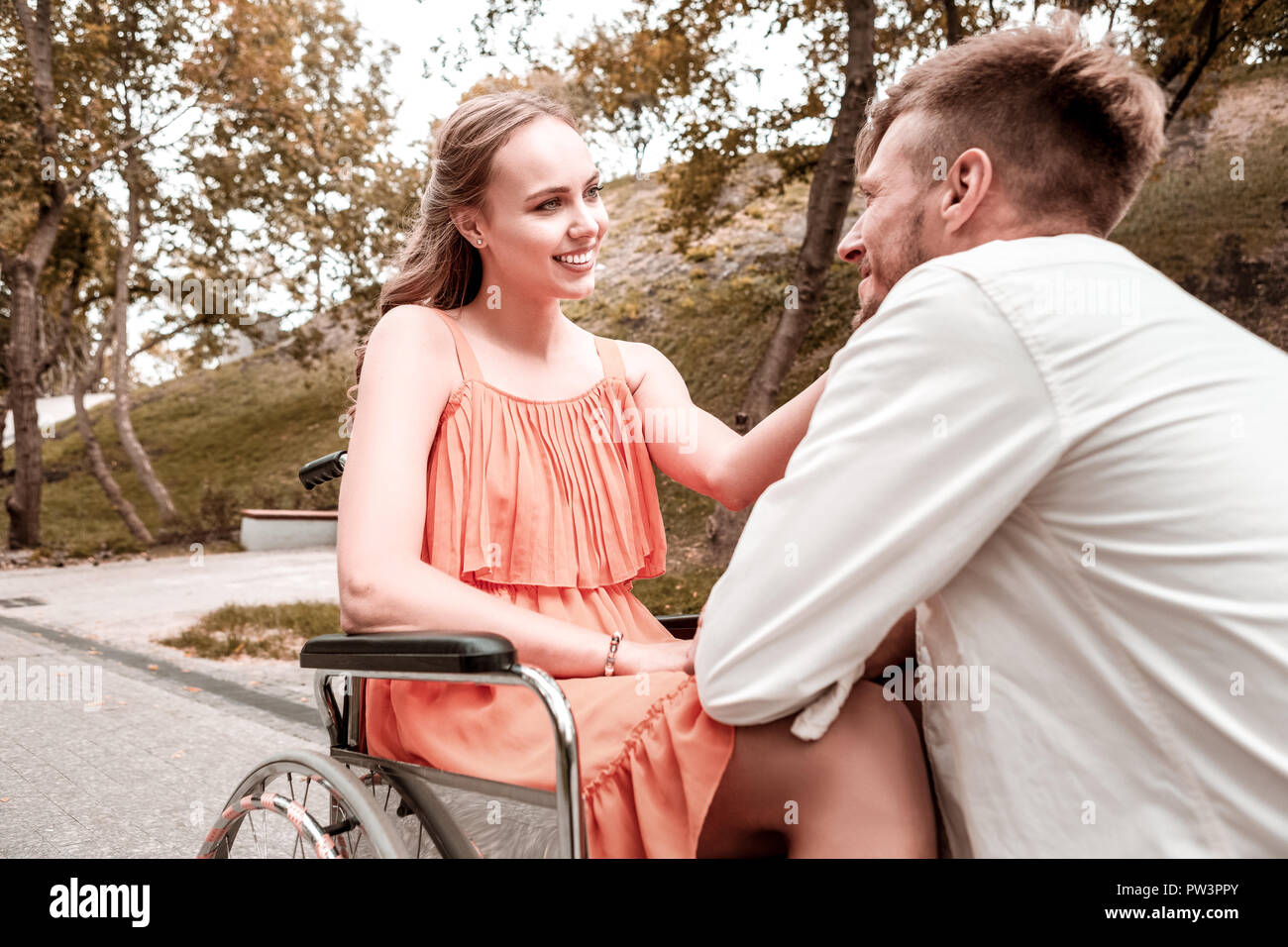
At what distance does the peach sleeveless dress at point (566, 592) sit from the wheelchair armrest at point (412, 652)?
0.56 ft

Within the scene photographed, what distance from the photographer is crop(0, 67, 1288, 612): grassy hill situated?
12336 millimetres

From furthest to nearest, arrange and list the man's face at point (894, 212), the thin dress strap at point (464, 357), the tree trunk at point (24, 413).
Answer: the tree trunk at point (24, 413)
the thin dress strap at point (464, 357)
the man's face at point (894, 212)

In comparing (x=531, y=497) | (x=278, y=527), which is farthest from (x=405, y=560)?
(x=278, y=527)

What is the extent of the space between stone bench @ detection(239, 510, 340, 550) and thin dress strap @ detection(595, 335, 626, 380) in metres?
13.2

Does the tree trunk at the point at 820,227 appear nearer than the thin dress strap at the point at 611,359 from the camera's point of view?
No

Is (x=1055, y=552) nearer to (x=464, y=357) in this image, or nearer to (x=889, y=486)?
(x=889, y=486)

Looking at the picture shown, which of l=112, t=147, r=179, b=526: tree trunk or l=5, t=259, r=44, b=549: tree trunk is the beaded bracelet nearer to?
l=5, t=259, r=44, b=549: tree trunk

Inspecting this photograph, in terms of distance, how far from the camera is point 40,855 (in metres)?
3.37

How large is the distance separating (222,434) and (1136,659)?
24.8 metres

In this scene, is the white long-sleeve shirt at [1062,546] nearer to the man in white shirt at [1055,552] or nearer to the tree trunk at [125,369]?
the man in white shirt at [1055,552]

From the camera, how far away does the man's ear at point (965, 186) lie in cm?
139

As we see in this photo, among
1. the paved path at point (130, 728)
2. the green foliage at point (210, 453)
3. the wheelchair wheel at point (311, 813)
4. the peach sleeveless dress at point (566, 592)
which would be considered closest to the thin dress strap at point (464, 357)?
the peach sleeveless dress at point (566, 592)

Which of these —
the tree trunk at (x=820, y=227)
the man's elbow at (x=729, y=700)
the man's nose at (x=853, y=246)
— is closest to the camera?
the man's elbow at (x=729, y=700)
